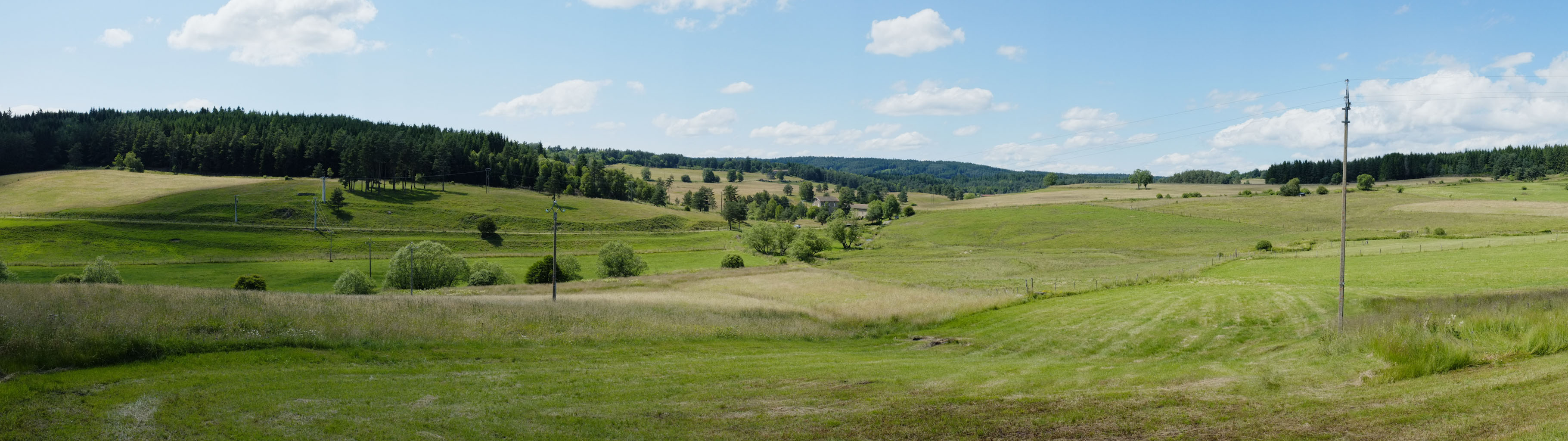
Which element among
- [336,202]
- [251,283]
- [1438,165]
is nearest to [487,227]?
[336,202]

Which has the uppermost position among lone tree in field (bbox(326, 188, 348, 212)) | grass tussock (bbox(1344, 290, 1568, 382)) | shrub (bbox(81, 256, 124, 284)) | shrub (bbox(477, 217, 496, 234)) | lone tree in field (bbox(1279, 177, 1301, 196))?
lone tree in field (bbox(1279, 177, 1301, 196))

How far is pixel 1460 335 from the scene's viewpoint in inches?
677

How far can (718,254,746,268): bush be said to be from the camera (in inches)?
3317

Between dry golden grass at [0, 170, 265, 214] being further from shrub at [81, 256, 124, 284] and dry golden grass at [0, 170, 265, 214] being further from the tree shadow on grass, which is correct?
shrub at [81, 256, 124, 284]

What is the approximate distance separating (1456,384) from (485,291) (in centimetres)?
5187

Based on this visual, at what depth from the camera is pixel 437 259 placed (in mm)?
67188

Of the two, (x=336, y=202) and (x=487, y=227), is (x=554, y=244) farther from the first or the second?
(x=336, y=202)

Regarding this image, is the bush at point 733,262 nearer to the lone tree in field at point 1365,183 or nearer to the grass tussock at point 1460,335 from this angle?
the grass tussock at point 1460,335

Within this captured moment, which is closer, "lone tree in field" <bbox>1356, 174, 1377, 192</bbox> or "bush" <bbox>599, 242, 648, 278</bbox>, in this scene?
"bush" <bbox>599, 242, 648, 278</bbox>

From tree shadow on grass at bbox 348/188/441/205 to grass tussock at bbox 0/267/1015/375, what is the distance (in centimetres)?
9370

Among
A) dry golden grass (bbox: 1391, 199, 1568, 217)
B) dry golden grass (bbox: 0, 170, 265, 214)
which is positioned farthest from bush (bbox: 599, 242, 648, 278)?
dry golden grass (bbox: 1391, 199, 1568, 217)

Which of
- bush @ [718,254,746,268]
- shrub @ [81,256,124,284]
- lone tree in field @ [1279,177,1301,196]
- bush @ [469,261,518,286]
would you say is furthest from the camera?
lone tree in field @ [1279,177,1301,196]

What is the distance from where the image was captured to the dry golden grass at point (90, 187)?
345ft

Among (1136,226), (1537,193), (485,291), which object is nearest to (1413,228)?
(1136,226)
